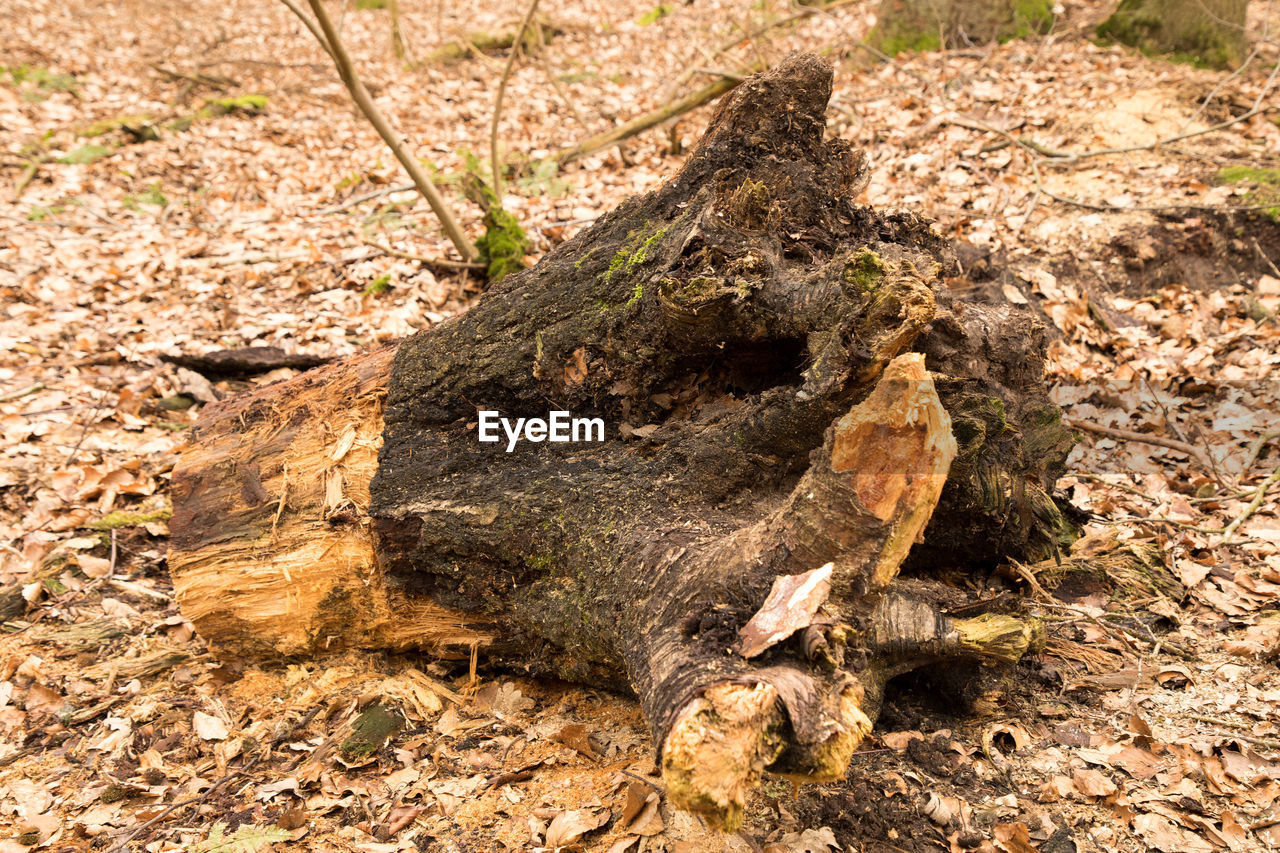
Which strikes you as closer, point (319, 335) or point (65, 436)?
point (65, 436)

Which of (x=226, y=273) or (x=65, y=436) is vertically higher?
(x=226, y=273)

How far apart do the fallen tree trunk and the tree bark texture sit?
5.71 m

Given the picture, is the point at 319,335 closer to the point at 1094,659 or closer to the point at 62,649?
the point at 62,649

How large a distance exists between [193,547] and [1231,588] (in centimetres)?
449

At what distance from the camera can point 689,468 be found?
2818 mm

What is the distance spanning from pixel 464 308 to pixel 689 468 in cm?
364

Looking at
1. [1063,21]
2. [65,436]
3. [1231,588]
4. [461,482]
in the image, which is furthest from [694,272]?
[1063,21]

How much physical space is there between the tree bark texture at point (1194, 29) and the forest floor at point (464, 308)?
25cm

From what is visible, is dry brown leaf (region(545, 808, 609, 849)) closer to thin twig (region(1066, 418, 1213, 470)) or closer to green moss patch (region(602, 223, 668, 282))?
green moss patch (region(602, 223, 668, 282))

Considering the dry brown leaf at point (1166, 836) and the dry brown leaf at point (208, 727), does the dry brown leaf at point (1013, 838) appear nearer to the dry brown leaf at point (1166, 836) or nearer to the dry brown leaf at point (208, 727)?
the dry brown leaf at point (1166, 836)

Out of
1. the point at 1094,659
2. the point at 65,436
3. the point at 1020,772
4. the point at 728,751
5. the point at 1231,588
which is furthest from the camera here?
the point at 65,436

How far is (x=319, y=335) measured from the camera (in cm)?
552

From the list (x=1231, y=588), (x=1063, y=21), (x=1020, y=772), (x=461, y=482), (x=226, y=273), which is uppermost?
(x=1063, y=21)

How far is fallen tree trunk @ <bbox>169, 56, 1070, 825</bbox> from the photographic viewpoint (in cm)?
216
